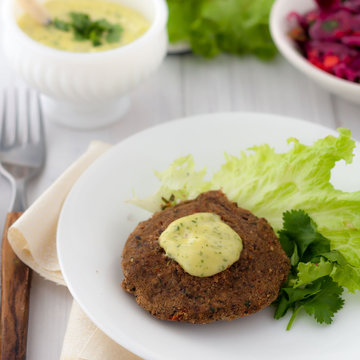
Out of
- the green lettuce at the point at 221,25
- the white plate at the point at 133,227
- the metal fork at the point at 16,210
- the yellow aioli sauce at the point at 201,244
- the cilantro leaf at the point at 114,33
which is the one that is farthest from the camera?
the green lettuce at the point at 221,25

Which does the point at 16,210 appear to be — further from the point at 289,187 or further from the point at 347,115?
the point at 347,115

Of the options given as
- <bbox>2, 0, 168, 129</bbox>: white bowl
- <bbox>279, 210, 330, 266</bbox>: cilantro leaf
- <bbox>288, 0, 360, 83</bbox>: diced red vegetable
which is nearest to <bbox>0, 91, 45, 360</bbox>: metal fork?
<bbox>2, 0, 168, 129</bbox>: white bowl

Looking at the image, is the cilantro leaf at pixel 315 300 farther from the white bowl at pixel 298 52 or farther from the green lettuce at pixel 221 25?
the green lettuce at pixel 221 25

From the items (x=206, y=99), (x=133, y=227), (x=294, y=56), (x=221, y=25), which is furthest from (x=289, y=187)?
(x=221, y=25)

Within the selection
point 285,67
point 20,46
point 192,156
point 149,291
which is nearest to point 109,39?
point 20,46

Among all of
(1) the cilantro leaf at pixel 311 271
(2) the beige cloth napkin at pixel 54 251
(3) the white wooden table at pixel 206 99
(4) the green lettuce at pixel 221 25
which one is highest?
(1) the cilantro leaf at pixel 311 271

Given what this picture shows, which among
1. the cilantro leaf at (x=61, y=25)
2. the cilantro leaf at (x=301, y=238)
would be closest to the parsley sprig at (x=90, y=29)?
the cilantro leaf at (x=61, y=25)

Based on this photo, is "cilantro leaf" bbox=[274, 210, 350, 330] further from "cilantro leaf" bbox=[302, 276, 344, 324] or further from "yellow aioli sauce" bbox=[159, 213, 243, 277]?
"yellow aioli sauce" bbox=[159, 213, 243, 277]
